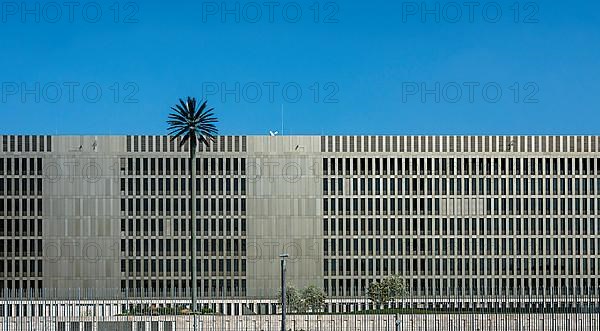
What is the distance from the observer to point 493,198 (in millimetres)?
130625

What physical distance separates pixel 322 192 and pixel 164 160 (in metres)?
19.1

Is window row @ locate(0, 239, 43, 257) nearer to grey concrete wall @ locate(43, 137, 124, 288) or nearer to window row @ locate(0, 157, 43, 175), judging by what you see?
grey concrete wall @ locate(43, 137, 124, 288)

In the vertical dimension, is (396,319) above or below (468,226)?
below

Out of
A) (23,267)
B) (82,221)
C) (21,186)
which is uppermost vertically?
(21,186)

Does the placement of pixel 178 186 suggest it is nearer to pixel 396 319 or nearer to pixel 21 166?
pixel 21 166

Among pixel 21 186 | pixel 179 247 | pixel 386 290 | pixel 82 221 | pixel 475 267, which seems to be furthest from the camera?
pixel 475 267

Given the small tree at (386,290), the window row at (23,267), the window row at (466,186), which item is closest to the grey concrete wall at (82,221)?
the window row at (23,267)

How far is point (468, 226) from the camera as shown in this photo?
13150 centimetres

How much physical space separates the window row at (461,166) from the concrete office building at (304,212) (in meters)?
0.17

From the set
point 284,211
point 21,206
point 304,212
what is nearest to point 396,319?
point 304,212

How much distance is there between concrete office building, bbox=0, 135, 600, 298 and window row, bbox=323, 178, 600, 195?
17cm

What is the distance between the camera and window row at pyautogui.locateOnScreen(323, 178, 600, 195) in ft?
424

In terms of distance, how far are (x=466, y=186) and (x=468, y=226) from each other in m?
4.99

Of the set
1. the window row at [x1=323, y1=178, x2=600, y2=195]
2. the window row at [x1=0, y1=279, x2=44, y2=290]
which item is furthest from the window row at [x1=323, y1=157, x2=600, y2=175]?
the window row at [x1=0, y1=279, x2=44, y2=290]
